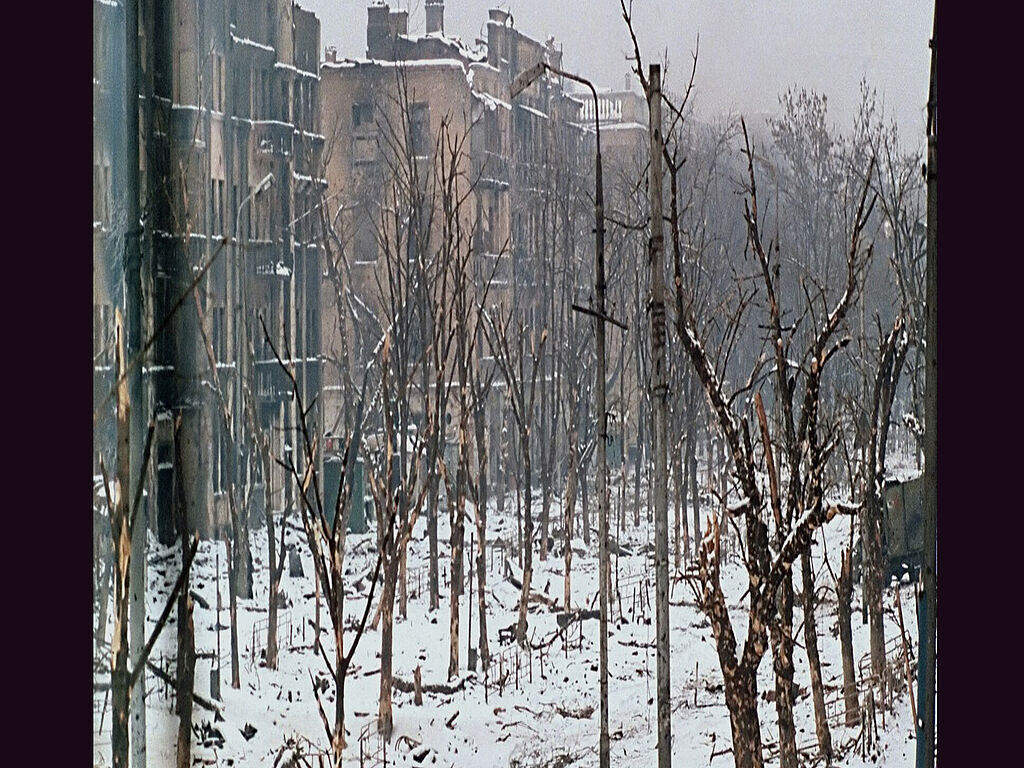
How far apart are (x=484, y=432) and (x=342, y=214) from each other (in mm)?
455

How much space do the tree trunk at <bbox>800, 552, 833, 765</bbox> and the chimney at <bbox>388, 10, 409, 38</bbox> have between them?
1132 millimetres

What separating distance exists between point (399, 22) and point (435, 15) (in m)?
0.06

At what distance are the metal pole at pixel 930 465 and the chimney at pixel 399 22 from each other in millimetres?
897

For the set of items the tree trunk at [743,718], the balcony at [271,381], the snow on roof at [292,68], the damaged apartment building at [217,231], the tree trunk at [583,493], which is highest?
the snow on roof at [292,68]

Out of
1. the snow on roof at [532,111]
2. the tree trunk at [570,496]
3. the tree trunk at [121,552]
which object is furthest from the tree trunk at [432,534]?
the snow on roof at [532,111]

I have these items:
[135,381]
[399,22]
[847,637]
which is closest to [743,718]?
[847,637]

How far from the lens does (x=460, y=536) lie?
247 cm

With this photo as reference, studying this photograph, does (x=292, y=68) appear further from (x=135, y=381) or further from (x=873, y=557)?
(x=873, y=557)

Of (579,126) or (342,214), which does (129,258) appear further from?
(579,126)

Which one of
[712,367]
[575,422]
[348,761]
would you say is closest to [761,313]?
[712,367]

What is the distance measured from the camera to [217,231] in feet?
8.40

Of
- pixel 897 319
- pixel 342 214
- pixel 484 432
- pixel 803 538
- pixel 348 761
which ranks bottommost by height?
pixel 348 761

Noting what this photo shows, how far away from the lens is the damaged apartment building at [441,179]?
2.46m

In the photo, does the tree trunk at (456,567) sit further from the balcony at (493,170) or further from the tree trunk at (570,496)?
the balcony at (493,170)
